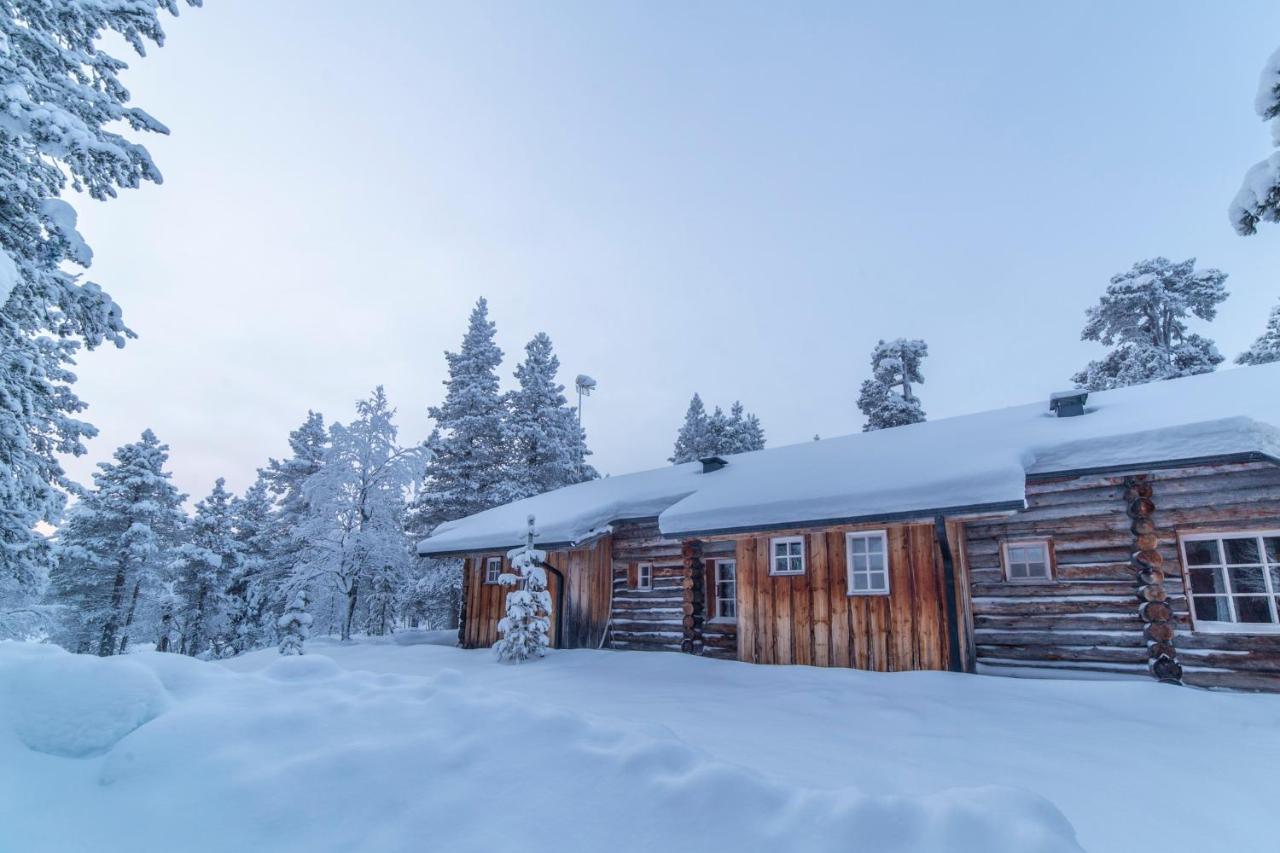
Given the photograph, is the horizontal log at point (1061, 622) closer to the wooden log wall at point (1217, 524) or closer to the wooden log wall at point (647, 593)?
the wooden log wall at point (1217, 524)

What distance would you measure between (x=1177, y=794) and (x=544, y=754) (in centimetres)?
503

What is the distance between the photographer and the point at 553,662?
12.8m

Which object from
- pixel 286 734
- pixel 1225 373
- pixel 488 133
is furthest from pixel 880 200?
pixel 286 734

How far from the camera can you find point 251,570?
1225 inches

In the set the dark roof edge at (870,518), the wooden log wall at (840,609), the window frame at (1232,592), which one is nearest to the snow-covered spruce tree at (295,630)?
the dark roof edge at (870,518)

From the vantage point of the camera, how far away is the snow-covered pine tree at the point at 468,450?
27.3 metres

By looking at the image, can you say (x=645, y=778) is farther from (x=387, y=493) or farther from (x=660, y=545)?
(x=387, y=493)

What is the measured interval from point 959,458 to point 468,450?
22.9 meters

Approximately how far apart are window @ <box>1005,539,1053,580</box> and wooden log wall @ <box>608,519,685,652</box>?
6.50 metres

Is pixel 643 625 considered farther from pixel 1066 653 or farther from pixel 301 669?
pixel 301 669

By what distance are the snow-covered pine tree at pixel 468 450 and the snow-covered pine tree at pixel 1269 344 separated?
2947 centimetres

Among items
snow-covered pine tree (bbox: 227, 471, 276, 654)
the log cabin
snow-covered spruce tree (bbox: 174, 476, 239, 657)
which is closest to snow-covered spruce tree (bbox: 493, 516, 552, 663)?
the log cabin

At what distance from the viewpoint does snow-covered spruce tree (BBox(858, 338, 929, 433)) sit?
29500 mm

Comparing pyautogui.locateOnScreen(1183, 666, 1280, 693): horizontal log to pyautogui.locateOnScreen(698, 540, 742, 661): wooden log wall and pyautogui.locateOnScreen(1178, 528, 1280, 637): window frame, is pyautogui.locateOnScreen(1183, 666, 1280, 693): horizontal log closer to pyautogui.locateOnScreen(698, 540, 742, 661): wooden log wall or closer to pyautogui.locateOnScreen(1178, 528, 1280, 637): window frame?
pyautogui.locateOnScreen(1178, 528, 1280, 637): window frame
